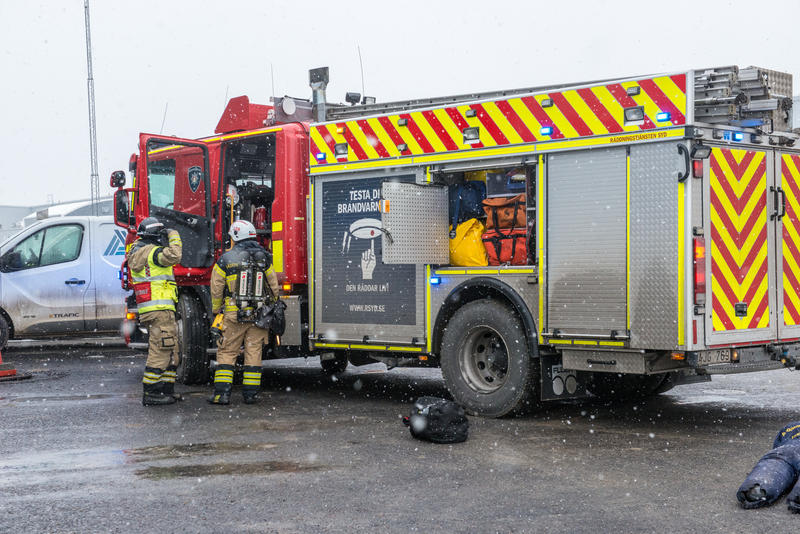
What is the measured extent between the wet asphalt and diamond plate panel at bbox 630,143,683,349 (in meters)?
0.82

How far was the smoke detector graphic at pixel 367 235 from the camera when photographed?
9023 millimetres

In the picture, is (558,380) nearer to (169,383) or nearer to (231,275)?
(231,275)

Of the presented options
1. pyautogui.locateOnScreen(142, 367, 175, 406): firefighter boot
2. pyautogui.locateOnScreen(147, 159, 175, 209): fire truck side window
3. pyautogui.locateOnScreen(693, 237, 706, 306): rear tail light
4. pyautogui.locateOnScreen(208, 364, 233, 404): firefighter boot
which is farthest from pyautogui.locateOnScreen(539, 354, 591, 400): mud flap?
pyautogui.locateOnScreen(147, 159, 175, 209): fire truck side window

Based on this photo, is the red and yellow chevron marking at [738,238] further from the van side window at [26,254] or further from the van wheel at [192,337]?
the van side window at [26,254]

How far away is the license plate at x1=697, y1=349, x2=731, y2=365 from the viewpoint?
712 cm

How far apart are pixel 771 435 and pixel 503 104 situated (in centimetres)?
334

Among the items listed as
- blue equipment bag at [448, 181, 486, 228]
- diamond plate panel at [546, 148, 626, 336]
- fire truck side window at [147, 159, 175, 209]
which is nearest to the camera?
diamond plate panel at [546, 148, 626, 336]

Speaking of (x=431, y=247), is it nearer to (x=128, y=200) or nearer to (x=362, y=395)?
(x=362, y=395)

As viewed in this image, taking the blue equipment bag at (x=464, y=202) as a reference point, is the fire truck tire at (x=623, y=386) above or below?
below

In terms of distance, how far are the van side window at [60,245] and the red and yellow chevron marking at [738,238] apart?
33.0 ft

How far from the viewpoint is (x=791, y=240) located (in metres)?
7.83

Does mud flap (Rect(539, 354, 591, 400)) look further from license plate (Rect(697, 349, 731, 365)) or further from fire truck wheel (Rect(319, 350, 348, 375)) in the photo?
fire truck wheel (Rect(319, 350, 348, 375))

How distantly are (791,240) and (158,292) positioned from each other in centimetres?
566

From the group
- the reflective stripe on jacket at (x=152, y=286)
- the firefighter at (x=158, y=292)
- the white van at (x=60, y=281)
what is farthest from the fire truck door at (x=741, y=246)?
the white van at (x=60, y=281)
